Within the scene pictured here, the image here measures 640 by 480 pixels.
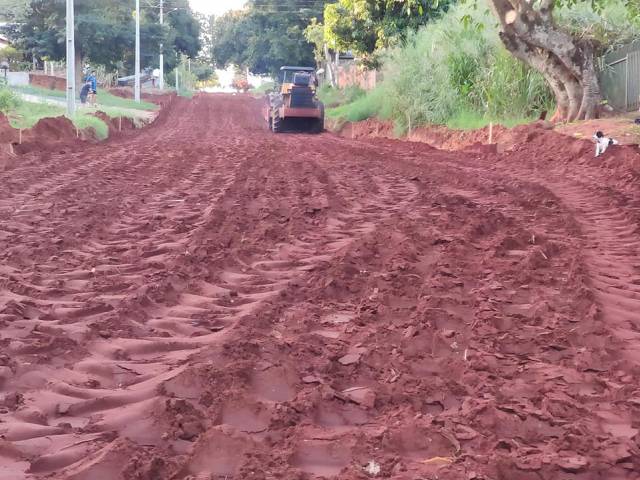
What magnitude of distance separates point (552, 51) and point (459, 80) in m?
5.20

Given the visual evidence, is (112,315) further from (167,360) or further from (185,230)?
(185,230)

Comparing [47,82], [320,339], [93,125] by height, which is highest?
[47,82]

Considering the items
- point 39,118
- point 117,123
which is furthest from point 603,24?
point 117,123

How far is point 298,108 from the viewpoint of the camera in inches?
1061

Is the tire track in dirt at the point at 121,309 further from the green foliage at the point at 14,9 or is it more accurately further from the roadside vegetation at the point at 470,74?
the green foliage at the point at 14,9

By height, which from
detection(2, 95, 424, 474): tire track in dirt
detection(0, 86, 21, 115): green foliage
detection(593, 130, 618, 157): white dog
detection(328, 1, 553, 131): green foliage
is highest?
detection(328, 1, 553, 131): green foliage

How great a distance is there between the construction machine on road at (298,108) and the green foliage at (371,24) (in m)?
2.99

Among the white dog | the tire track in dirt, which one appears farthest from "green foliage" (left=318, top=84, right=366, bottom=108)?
the tire track in dirt

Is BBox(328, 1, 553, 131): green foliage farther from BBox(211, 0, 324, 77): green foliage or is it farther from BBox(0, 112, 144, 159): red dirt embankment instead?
BBox(211, 0, 324, 77): green foliage

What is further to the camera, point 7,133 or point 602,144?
point 7,133

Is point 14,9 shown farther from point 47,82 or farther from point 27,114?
point 27,114

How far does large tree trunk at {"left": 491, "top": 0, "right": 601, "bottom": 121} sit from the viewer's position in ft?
55.0

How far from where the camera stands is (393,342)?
14.0 ft

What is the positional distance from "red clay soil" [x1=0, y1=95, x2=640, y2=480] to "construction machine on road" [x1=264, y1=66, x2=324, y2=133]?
1792 cm
